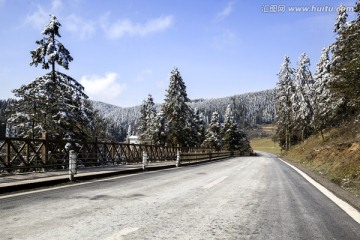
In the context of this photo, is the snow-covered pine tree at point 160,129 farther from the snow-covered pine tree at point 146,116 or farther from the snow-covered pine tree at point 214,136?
the snow-covered pine tree at point 214,136

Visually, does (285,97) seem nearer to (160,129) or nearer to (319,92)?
(319,92)

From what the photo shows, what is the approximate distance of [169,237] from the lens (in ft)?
13.3

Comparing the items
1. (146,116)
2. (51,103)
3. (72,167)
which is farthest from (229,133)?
(72,167)

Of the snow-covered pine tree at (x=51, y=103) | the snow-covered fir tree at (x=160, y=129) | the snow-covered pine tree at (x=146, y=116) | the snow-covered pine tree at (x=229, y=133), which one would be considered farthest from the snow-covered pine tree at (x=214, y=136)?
the snow-covered pine tree at (x=51, y=103)

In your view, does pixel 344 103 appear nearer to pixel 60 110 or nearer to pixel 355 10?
pixel 355 10

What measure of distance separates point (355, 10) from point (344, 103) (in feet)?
68.4

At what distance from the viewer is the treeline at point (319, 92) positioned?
52.8ft

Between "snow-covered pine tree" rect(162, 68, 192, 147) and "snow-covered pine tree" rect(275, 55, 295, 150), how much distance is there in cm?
2067

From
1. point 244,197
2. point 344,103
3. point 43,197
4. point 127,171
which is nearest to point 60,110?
point 127,171

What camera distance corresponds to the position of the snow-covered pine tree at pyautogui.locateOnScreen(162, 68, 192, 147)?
159 ft

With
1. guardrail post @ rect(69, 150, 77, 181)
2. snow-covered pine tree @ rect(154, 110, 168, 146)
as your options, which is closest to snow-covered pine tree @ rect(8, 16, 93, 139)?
guardrail post @ rect(69, 150, 77, 181)

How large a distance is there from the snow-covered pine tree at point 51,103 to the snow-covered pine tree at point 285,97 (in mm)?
44771

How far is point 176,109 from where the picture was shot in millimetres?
48688

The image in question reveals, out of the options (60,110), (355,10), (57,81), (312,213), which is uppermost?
(355,10)
